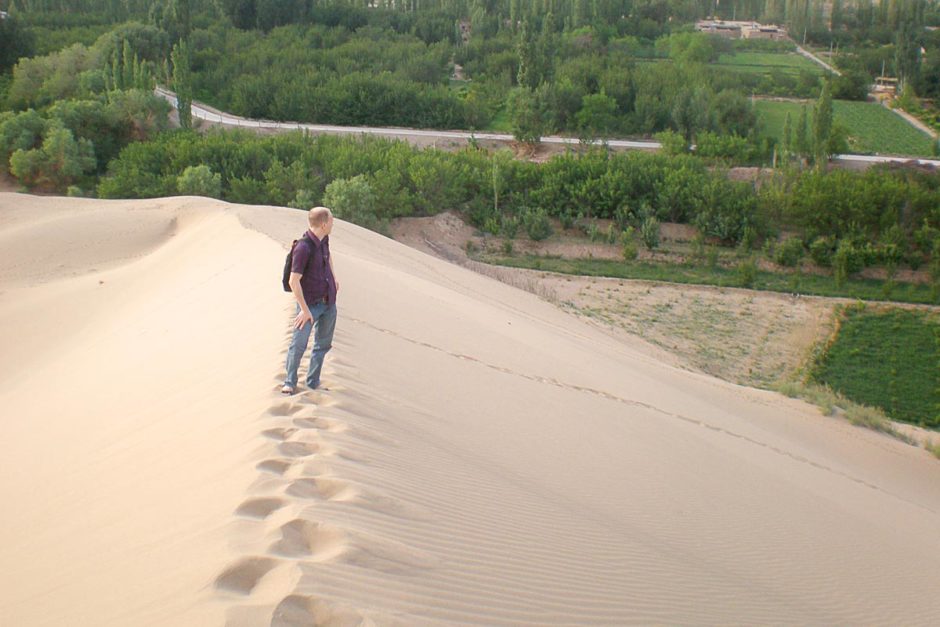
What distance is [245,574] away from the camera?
170 inches

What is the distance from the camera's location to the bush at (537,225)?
3169 centimetres

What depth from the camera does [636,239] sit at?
107 ft

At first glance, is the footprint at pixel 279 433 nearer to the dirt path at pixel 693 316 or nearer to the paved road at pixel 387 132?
the dirt path at pixel 693 316

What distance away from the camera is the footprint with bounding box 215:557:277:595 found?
13.9 feet

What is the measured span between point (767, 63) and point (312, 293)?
256 feet

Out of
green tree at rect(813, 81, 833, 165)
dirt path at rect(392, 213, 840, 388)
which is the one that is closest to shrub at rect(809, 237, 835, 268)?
dirt path at rect(392, 213, 840, 388)

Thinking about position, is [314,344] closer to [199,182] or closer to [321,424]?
[321,424]

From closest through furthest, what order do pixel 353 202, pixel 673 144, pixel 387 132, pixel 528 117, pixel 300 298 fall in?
pixel 300 298
pixel 353 202
pixel 673 144
pixel 528 117
pixel 387 132

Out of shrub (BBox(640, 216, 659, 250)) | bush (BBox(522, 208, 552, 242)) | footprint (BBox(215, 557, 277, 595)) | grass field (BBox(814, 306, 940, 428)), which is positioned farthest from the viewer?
bush (BBox(522, 208, 552, 242))

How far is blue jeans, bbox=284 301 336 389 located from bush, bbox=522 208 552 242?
24.5 metres

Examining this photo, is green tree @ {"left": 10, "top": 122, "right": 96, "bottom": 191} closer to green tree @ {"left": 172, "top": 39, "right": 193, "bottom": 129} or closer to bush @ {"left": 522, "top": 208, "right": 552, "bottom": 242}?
green tree @ {"left": 172, "top": 39, "right": 193, "bottom": 129}

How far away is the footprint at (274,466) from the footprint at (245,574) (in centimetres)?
116

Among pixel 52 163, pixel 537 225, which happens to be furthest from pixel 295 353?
pixel 52 163

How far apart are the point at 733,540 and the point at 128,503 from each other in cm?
448
